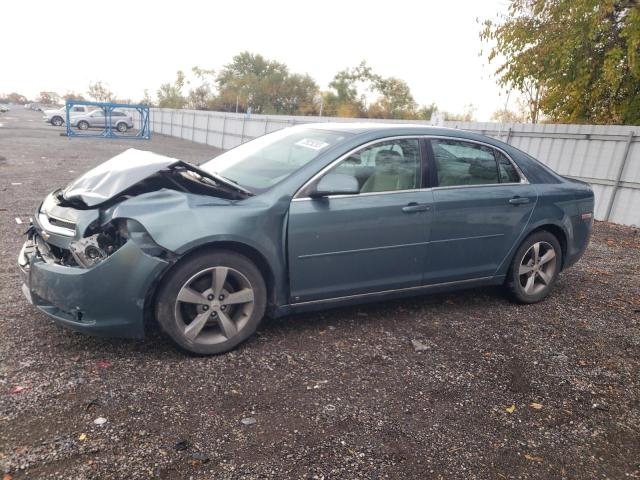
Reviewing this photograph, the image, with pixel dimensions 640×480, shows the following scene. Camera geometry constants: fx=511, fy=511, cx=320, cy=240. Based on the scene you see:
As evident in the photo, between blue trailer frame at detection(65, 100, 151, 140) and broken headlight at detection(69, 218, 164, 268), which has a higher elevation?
broken headlight at detection(69, 218, 164, 268)

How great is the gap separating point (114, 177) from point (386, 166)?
2000mm

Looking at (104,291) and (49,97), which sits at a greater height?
(104,291)

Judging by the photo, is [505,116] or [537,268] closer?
[537,268]

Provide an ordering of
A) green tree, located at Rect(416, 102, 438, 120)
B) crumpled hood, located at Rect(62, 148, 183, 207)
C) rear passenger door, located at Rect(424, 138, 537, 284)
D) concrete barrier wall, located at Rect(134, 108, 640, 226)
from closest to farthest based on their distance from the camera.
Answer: crumpled hood, located at Rect(62, 148, 183, 207), rear passenger door, located at Rect(424, 138, 537, 284), concrete barrier wall, located at Rect(134, 108, 640, 226), green tree, located at Rect(416, 102, 438, 120)

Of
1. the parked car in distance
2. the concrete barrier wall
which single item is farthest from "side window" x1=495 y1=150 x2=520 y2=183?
the parked car in distance

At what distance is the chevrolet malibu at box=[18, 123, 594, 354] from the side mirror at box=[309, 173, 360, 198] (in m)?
0.01

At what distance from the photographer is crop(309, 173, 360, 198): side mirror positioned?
3627mm

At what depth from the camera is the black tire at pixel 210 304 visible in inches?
126

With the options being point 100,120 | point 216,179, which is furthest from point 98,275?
point 100,120

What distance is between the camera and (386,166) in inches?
158

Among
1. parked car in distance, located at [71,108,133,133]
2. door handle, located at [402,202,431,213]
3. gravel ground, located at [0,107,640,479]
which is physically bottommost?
parked car in distance, located at [71,108,133,133]

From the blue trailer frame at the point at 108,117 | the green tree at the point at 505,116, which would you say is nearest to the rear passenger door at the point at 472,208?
the blue trailer frame at the point at 108,117

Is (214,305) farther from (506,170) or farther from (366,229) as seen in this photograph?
(506,170)

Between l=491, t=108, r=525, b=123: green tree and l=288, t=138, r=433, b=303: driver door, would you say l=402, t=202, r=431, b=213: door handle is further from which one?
l=491, t=108, r=525, b=123: green tree
